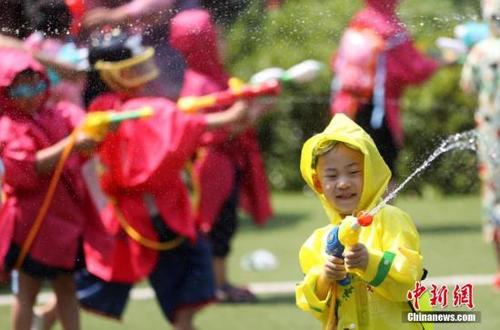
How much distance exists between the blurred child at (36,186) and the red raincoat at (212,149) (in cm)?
61

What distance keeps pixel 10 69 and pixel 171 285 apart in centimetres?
87

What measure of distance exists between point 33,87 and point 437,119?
198 inches

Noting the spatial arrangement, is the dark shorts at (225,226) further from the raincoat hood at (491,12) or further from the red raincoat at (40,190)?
the red raincoat at (40,190)

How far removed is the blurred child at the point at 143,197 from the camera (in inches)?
170

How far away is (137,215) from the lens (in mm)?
4410

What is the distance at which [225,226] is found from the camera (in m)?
5.71

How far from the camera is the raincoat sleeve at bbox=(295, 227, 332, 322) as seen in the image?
3027 mm

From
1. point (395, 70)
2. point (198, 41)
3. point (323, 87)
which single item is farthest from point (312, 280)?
point (323, 87)

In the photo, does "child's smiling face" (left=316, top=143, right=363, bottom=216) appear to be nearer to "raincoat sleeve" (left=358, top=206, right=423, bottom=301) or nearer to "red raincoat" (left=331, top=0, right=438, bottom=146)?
"raincoat sleeve" (left=358, top=206, right=423, bottom=301)

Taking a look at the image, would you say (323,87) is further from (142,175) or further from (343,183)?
(343,183)

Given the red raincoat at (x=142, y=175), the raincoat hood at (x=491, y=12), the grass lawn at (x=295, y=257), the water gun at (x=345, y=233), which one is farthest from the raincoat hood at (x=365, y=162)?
the raincoat hood at (x=491, y=12)

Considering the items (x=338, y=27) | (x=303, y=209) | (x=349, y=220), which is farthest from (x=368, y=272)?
(x=303, y=209)

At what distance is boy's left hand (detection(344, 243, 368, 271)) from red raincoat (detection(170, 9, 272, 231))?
5.97ft

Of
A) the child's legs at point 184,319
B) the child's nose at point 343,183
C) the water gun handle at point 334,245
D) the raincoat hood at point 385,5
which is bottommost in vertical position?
the child's legs at point 184,319
